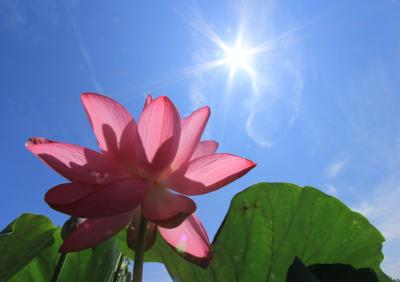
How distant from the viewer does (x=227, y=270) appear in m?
1.21

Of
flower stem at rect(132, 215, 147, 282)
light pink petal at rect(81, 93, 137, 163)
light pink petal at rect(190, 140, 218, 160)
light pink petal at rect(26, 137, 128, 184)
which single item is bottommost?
flower stem at rect(132, 215, 147, 282)

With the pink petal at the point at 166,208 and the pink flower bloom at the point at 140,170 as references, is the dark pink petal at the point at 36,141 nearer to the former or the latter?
the pink flower bloom at the point at 140,170

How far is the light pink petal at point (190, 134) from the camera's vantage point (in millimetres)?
774

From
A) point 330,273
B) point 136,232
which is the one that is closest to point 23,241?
point 136,232

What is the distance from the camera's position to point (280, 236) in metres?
1.23

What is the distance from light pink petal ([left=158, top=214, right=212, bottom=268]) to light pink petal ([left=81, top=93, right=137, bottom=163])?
184 millimetres

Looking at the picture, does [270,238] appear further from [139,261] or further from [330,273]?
[139,261]

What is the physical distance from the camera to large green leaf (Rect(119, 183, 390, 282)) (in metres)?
1.22

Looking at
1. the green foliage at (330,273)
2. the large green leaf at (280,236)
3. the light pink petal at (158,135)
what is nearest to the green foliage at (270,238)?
the large green leaf at (280,236)

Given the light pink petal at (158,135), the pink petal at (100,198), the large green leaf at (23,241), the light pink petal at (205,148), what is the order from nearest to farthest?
the pink petal at (100,198) → the light pink petal at (158,135) → the light pink petal at (205,148) → the large green leaf at (23,241)

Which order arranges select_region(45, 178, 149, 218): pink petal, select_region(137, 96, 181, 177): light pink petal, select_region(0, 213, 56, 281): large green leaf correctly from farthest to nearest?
1. select_region(0, 213, 56, 281): large green leaf
2. select_region(137, 96, 181, 177): light pink petal
3. select_region(45, 178, 149, 218): pink petal

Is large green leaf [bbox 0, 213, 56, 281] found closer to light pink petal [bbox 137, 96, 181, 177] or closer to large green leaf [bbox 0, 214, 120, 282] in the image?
large green leaf [bbox 0, 214, 120, 282]

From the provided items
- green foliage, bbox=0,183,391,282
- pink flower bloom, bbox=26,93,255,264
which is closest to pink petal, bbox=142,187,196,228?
pink flower bloom, bbox=26,93,255,264

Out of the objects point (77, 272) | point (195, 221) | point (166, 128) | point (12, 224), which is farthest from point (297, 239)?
point (12, 224)
